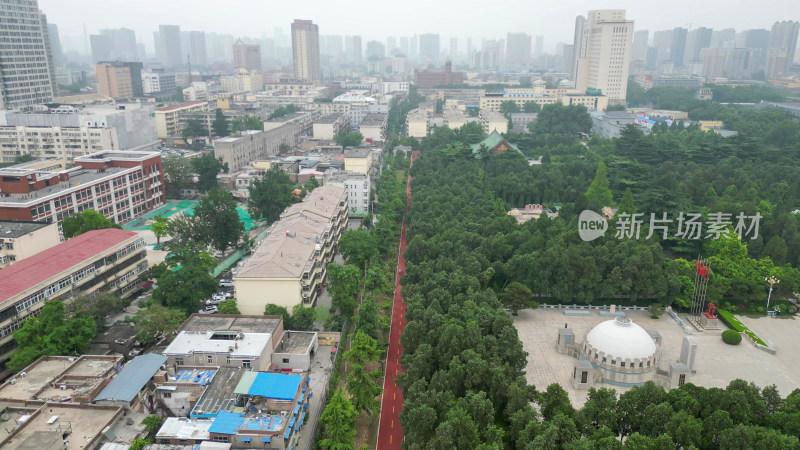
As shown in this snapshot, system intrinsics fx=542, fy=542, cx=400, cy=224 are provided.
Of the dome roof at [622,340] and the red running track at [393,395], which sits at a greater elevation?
the dome roof at [622,340]

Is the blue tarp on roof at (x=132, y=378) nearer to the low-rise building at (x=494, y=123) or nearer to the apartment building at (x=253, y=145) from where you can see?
the apartment building at (x=253, y=145)

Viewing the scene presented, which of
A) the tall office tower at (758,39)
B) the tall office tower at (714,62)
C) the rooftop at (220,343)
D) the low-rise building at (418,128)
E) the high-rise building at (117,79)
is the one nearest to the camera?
the rooftop at (220,343)

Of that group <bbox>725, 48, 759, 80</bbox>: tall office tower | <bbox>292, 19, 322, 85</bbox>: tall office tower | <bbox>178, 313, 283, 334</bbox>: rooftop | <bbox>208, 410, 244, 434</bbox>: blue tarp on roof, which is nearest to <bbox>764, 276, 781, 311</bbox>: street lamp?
<bbox>178, 313, 283, 334</bbox>: rooftop

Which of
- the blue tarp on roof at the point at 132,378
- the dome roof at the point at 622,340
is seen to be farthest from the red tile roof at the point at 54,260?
the dome roof at the point at 622,340

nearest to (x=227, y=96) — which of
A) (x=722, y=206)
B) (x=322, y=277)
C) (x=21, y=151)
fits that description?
(x=21, y=151)

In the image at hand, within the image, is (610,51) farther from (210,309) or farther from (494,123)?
(210,309)

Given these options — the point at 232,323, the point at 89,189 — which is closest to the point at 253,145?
the point at 89,189

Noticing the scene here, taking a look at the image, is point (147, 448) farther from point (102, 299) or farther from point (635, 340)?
point (635, 340)

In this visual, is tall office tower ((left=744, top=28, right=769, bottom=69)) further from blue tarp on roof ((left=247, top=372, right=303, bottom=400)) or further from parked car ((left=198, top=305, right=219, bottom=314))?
blue tarp on roof ((left=247, top=372, right=303, bottom=400))
